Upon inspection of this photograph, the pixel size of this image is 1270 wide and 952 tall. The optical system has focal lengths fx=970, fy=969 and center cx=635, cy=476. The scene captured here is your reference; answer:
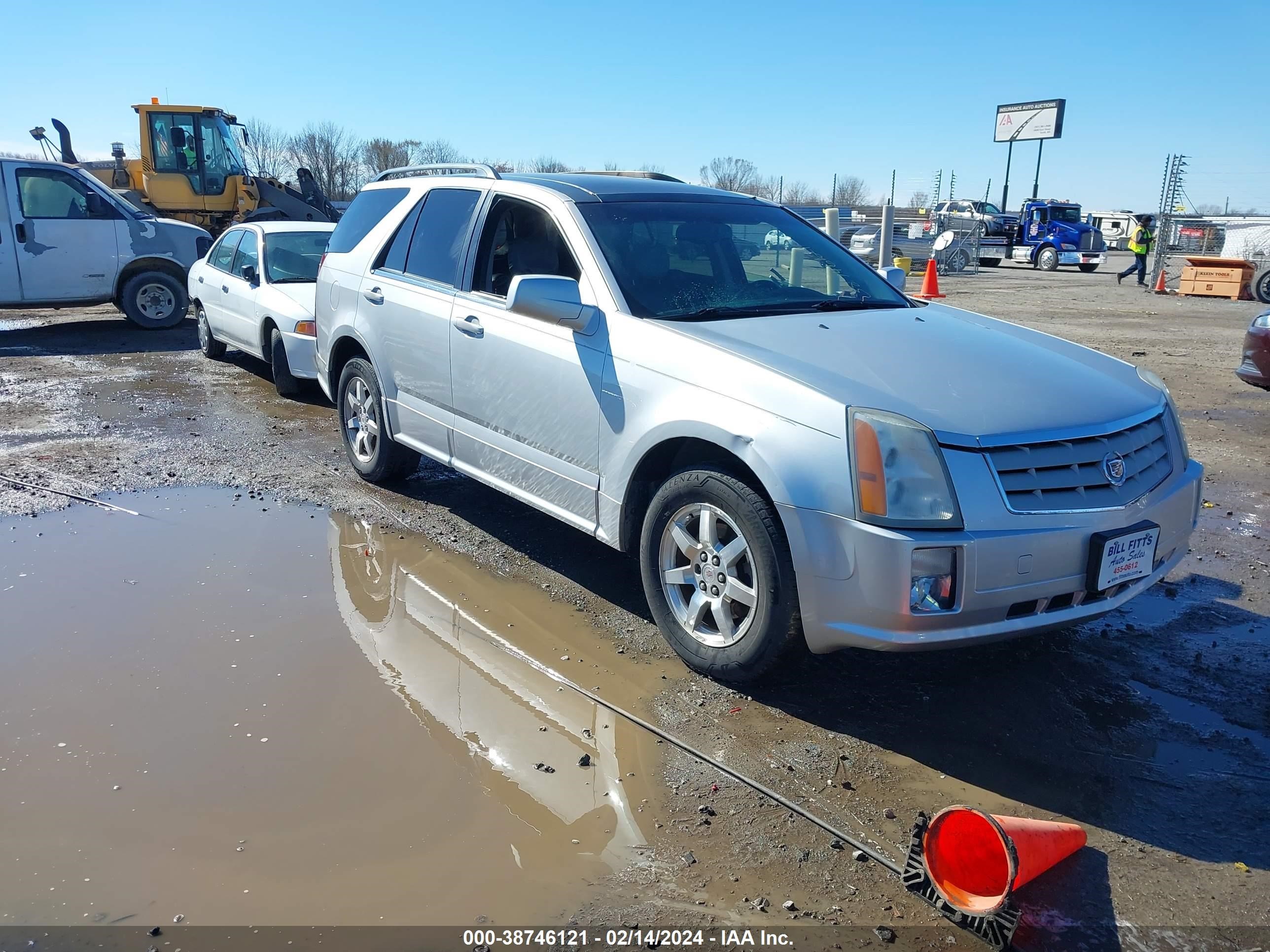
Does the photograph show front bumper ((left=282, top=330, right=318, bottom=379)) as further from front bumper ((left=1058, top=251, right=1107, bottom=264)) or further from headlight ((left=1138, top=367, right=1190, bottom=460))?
front bumper ((left=1058, top=251, right=1107, bottom=264))

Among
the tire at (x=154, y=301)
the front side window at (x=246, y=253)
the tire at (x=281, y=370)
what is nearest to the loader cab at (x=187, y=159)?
the tire at (x=154, y=301)

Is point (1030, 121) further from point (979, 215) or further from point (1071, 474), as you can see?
point (1071, 474)

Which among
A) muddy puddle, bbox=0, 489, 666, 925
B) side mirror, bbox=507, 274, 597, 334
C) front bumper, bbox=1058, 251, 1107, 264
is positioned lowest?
muddy puddle, bbox=0, 489, 666, 925

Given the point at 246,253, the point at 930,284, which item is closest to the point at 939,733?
the point at 246,253

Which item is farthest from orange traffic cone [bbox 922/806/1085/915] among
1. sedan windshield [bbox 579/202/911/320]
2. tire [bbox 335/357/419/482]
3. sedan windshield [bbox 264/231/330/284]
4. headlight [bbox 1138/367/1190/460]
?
sedan windshield [bbox 264/231/330/284]

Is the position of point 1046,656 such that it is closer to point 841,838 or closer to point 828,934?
point 841,838

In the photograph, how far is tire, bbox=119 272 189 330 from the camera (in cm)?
1330

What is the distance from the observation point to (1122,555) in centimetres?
330

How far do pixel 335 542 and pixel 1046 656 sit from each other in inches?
142

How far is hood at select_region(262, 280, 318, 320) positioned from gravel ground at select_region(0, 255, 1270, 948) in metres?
1.92

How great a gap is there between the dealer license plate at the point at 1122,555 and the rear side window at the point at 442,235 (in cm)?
329

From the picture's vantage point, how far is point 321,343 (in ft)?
21.0

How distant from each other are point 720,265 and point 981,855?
2840mm

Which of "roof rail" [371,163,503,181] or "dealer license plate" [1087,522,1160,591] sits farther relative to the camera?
"roof rail" [371,163,503,181]
